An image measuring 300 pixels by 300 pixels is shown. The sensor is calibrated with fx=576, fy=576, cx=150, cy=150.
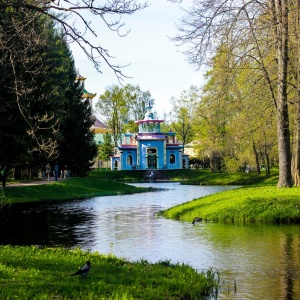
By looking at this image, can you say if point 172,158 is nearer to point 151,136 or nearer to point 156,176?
point 151,136

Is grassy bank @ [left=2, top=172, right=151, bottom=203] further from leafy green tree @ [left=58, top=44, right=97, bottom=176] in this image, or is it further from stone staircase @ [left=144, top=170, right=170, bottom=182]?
stone staircase @ [left=144, top=170, right=170, bottom=182]

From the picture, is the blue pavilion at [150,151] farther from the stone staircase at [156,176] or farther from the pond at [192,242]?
the pond at [192,242]

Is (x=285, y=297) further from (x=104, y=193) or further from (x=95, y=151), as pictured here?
(x=95, y=151)

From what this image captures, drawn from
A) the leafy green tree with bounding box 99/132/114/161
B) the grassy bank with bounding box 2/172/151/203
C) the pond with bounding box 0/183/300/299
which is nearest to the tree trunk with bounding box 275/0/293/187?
the pond with bounding box 0/183/300/299

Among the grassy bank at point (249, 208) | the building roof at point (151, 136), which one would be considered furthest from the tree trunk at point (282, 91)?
the building roof at point (151, 136)

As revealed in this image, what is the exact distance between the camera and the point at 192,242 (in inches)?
645

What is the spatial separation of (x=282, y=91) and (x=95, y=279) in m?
16.6

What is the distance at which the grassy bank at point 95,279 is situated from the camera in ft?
28.4

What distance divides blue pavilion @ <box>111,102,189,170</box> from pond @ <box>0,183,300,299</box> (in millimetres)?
55417

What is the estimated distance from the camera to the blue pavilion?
270ft

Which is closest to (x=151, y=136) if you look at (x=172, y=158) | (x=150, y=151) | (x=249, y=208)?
(x=150, y=151)

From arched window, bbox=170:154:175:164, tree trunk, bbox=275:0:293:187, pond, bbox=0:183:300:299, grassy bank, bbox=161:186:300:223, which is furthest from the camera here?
arched window, bbox=170:154:175:164

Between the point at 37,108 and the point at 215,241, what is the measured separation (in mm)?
23450

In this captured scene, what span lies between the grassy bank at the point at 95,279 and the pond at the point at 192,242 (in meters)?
0.76
